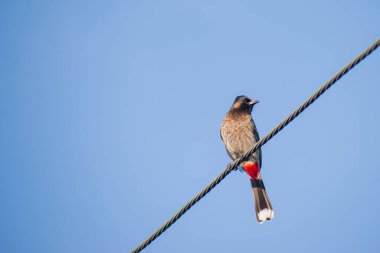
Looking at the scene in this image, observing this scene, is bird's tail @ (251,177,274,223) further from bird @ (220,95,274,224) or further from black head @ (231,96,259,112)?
black head @ (231,96,259,112)

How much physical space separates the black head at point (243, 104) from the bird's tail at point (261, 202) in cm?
150

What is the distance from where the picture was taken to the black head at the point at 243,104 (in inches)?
318

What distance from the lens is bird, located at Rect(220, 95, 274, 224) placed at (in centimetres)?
678

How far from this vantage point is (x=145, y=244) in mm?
3922

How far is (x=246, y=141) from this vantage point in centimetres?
759

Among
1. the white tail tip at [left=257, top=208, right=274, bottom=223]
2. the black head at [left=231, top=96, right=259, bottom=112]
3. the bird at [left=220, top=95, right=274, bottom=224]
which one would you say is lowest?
the white tail tip at [left=257, top=208, right=274, bottom=223]

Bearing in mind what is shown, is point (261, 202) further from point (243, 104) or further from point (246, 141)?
point (243, 104)

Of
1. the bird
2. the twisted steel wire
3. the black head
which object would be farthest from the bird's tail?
the twisted steel wire

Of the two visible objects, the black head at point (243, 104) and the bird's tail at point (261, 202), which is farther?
the black head at point (243, 104)

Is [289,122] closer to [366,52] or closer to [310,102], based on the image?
[310,102]

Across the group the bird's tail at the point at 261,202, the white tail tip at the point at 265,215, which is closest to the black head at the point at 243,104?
the bird's tail at the point at 261,202

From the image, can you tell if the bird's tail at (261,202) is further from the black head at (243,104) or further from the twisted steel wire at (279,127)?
the twisted steel wire at (279,127)

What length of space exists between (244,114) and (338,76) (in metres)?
4.67

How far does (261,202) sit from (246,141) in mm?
1181
